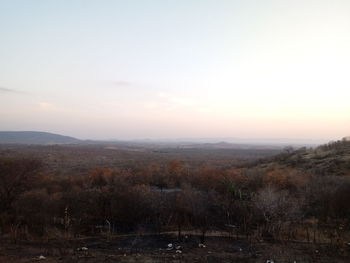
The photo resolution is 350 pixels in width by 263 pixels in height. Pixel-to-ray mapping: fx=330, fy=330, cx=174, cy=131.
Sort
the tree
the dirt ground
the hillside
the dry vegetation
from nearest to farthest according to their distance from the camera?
the dirt ground
the dry vegetation
the tree
the hillside

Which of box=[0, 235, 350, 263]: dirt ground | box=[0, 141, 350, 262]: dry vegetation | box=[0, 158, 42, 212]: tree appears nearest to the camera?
box=[0, 235, 350, 263]: dirt ground

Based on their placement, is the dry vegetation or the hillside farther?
the hillside

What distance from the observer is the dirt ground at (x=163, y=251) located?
33.4 ft

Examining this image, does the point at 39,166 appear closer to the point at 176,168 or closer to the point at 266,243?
the point at 176,168

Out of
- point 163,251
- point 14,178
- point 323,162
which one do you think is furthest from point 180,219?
point 323,162

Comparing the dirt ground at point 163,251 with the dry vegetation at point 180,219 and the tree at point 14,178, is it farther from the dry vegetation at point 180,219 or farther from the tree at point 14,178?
the tree at point 14,178

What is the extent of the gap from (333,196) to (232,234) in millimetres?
7687

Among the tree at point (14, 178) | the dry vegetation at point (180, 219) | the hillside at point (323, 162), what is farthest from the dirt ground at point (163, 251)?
the hillside at point (323, 162)

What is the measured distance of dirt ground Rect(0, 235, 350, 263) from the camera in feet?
33.4

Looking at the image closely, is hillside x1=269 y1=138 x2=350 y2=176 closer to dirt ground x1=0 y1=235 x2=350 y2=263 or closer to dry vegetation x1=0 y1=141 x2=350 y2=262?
dry vegetation x1=0 y1=141 x2=350 y2=262

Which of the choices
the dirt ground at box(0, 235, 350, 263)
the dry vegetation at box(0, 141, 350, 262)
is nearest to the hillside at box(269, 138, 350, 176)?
the dry vegetation at box(0, 141, 350, 262)

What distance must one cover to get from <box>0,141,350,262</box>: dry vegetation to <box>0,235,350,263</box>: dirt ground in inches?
1.2

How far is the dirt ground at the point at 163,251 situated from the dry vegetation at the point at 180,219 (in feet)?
0.10

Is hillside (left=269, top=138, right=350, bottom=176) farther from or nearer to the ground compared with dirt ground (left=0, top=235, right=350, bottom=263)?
farther from the ground
